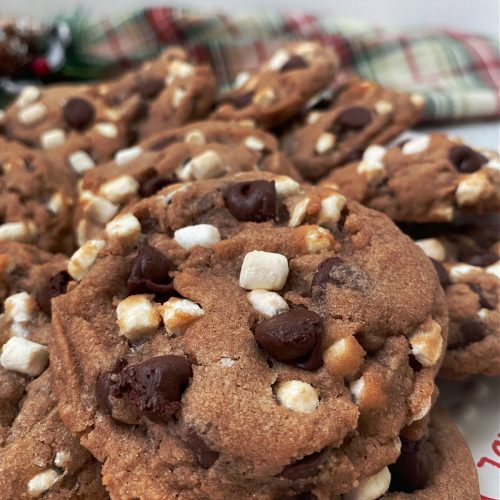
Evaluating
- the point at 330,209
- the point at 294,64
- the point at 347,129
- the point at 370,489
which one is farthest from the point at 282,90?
the point at 370,489

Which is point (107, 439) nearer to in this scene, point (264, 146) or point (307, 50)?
point (264, 146)

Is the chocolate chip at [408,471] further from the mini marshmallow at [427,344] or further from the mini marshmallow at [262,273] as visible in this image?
the mini marshmallow at [262,273]

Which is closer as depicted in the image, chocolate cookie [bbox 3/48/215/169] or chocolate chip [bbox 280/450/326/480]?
chocolate chip [bbox 280/450/326/480]

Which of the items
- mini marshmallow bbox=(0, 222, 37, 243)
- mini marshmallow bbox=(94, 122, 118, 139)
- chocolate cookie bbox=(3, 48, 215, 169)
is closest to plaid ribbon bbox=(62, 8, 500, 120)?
chocolate cookie bbox=(3, 48, 215, 169)

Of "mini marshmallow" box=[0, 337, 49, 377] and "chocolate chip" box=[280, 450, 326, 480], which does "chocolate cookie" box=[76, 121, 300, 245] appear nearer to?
"mini marshmallow" box=[0, 337, 49, 377]

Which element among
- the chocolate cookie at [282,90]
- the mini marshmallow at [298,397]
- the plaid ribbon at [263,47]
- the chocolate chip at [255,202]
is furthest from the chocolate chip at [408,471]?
the plaid ribbon at [263,47]

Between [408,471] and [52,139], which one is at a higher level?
[52,139]

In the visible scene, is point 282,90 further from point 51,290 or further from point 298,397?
point 298,397
